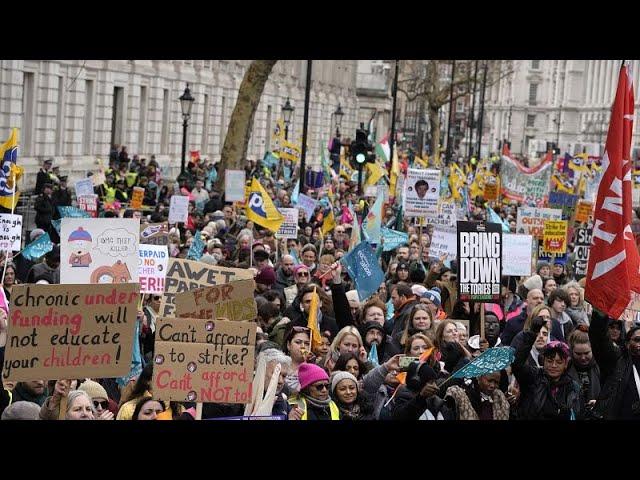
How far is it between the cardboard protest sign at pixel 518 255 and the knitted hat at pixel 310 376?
7332 millimetres

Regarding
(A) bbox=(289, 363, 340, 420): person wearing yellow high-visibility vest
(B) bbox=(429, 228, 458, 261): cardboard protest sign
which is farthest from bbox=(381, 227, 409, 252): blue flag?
(A) bbox=(289, 363, 340, 420): person wearing yellow high-visibility vest

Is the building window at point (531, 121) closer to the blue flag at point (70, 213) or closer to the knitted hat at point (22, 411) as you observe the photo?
the blue flag at point (70, 213)

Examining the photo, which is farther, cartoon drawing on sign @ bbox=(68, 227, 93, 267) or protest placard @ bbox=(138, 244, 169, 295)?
protest placard @ bbox=(138, 244, 169, 295)

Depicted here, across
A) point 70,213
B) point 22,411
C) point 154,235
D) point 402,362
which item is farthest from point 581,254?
point 22,411

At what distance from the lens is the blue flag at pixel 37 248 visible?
1425 centimetres

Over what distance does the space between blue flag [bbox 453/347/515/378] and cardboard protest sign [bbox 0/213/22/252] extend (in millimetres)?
6239

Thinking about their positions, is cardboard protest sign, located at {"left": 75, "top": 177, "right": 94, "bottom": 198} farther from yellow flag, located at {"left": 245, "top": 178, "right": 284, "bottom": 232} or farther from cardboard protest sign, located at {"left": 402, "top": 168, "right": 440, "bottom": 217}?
cardboard protest sign, located at {"left": 402, "top": 168, "right": 440, "bottom": 217}

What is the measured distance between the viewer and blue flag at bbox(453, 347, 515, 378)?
25.1 ft

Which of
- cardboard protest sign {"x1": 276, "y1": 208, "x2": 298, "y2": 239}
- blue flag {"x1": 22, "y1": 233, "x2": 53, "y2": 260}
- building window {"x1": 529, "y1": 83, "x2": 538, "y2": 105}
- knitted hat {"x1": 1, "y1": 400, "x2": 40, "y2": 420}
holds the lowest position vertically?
knitted hat {"x1": 1, "y1": 400, "x2": 40, "y2": 420}
